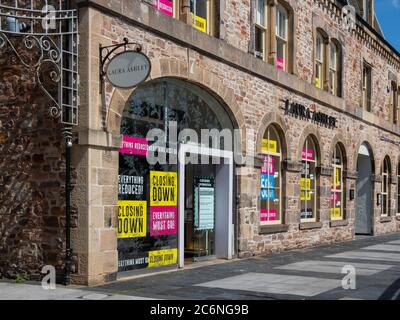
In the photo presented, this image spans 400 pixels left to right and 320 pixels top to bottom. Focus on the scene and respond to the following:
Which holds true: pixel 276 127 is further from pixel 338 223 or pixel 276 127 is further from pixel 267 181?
pixel 338 223

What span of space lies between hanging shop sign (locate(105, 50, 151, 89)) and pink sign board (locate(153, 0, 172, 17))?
2.39 m

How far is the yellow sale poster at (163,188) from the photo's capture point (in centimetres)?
1125

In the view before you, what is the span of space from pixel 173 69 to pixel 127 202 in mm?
2864

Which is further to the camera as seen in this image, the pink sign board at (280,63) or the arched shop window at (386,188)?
the arched shop window at (386,188)

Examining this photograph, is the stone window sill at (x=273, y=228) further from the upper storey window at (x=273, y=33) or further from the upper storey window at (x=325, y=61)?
the upper storey window at (x=325, y=61)

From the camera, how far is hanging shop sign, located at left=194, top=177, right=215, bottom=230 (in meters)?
13.1

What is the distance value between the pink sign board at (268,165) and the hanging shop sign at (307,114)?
155 cm

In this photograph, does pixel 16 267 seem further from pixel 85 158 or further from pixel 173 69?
pixel 173 69

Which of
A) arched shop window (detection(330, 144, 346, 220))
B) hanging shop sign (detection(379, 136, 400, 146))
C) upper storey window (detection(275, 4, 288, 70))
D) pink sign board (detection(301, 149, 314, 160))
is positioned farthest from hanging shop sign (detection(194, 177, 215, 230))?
hanging shop sign (detection(379, 136, 400, 146))

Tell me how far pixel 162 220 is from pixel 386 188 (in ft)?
58.8

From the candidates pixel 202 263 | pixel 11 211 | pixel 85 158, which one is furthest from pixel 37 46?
pixel 202 263

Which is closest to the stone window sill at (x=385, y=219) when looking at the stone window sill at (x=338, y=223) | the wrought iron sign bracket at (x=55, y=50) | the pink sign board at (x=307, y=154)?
the stone window sill at (x=338, y=223)

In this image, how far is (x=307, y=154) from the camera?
1820 cm

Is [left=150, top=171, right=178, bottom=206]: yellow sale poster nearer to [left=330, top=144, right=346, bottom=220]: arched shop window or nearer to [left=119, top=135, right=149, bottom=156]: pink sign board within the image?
[left=119, top=135, right=149, bottom=156]: pink sign board
